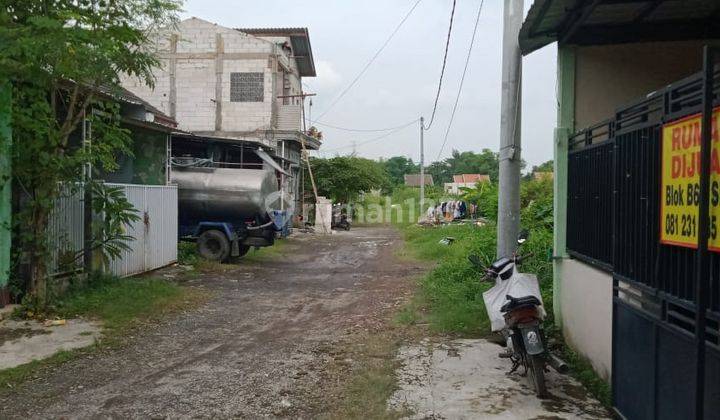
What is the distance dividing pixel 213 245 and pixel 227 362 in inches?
353

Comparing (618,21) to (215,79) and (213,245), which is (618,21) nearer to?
(213,245)

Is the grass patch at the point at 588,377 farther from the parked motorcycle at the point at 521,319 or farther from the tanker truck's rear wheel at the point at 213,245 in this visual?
the tanker truck's rear wheel at the point at 213,245

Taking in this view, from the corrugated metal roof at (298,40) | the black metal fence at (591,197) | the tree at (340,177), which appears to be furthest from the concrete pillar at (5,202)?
the tree at (340,177)

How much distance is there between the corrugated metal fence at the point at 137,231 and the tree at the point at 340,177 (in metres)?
21.2

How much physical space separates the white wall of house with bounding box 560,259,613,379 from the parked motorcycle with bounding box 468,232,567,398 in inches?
17.8

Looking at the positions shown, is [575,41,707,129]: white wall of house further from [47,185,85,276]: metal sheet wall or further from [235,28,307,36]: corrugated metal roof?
[235,28,307,36]: corrugated metal roof

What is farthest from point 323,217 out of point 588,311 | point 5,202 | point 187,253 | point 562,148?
point 588,311

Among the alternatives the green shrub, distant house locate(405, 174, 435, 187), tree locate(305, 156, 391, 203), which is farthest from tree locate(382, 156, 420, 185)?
the green shrub

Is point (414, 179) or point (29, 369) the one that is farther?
point (414, 179)

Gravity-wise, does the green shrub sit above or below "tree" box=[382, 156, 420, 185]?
below

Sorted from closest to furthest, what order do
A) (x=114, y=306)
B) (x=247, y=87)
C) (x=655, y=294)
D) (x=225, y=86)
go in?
(x=655, y=294)
(x=114, y=306)
(x=247, y=87)
(x=225, y=86)

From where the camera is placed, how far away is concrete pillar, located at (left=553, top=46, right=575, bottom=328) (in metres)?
6.65

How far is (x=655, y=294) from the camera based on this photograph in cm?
→ 356

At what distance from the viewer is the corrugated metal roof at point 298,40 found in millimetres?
28797
